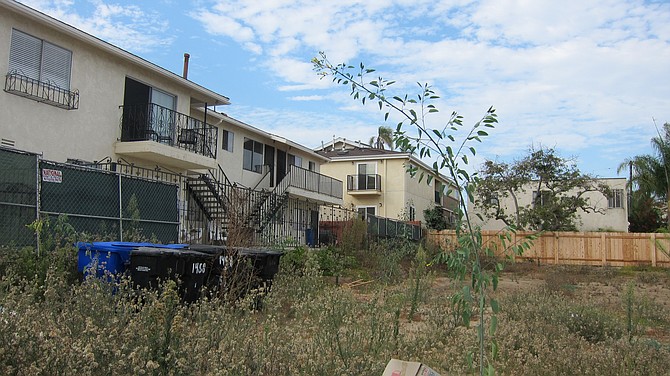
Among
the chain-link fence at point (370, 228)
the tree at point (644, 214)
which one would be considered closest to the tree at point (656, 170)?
the tree at point (644, 214)

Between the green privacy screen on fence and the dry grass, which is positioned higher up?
the green privacy screen on fence

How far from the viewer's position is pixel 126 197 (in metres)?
12.4

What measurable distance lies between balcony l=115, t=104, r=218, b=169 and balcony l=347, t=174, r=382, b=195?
18475mm

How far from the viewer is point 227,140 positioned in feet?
81.6

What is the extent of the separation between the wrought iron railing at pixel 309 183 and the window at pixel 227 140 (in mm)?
2757

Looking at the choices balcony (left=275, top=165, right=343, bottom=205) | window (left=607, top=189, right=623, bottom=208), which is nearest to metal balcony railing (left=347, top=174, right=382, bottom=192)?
balcony (left=275, top=165, right=343, bottom=205)

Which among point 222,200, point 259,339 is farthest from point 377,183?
point 259,339

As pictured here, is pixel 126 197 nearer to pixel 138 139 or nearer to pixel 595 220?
pixel 138 139

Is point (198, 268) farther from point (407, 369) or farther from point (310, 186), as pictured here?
point (310, 186)

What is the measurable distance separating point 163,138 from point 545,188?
81.7ft

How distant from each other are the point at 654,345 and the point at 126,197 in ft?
33.8

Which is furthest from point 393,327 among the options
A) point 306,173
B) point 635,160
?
point 635,160

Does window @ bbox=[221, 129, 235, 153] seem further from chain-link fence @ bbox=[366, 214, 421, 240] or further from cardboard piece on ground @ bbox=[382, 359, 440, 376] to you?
cardboard piece on ground @ bbox=[382, 359, 440, 376]

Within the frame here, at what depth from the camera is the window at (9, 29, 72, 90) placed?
14.3 meters
